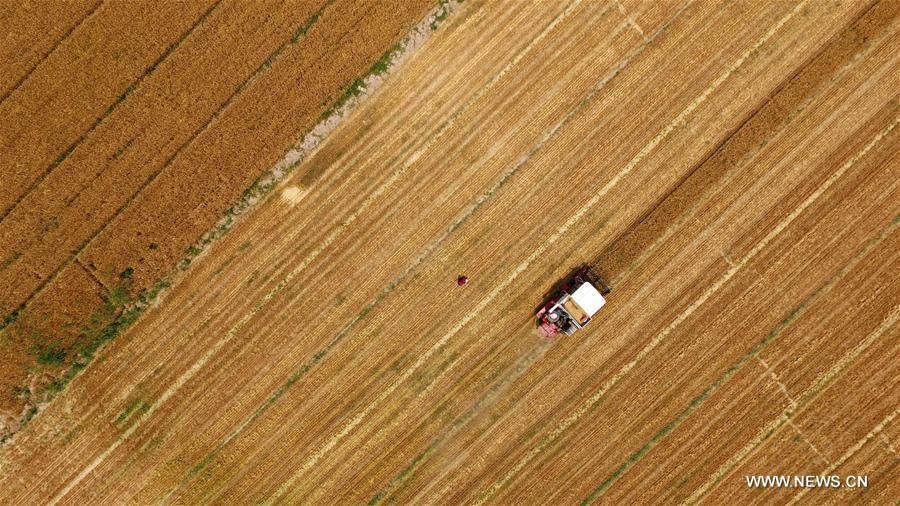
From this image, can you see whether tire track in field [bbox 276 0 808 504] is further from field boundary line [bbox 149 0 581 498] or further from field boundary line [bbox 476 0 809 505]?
field boundary line [bbox 149 0 581 498]

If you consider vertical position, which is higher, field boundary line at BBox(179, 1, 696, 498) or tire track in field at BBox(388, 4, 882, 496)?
tire track in field at BBox(388, 4, 882, 496)

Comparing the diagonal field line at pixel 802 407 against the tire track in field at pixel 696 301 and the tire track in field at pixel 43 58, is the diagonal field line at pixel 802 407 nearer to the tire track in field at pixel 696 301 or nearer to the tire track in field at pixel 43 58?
the tire track in field at pixel 696 301

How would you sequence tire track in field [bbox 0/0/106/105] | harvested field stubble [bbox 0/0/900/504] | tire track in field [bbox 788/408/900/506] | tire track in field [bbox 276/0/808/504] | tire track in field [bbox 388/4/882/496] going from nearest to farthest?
tire track in field [bbox 0/0/106/105] → harvested field stubble [bbox 0/0/900/504] → tire track in field [bbox 388/4/882/496] → tire track in field [bbox 276/0/808/504] → tire track in field [bbox 788/408/900/506]

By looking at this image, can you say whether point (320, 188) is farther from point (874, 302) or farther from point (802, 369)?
point (874, 302)

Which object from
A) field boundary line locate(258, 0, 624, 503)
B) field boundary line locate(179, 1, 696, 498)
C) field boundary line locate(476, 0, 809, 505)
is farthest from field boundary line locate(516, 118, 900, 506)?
field boundary line locate(179, 1, 696, 498)

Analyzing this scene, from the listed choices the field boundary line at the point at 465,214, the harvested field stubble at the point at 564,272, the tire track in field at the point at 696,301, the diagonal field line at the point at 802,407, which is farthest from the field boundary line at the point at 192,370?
the diagonal field line at the point at 802,407

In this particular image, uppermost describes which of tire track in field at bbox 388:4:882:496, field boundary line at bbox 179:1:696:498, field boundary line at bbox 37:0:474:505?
tire track in field at bbox 388:4:882:496

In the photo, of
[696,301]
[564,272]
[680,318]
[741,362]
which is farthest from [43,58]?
[741,362]
